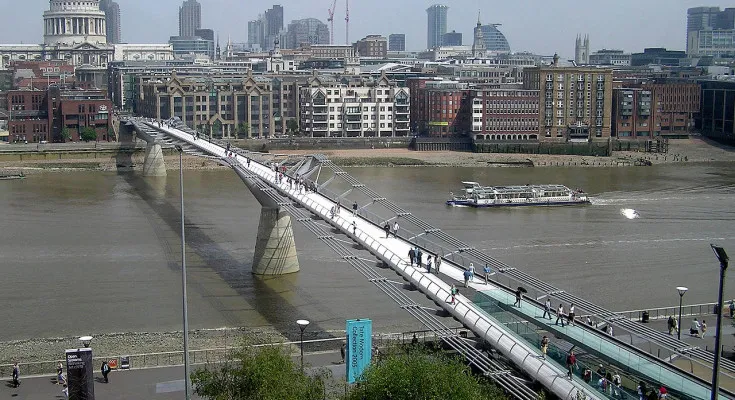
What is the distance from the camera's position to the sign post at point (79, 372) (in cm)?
834

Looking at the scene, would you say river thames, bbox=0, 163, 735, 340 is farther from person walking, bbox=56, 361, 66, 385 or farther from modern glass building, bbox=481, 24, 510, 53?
modern glass building, bbox=481, 24, 510, 53

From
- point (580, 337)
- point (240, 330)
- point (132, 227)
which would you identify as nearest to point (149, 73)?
point (132, 227)

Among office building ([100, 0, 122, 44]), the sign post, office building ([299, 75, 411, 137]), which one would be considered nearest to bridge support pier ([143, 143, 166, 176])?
office building ([299, 75, 411, 137])

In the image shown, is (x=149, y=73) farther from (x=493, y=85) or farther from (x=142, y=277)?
(x=142, y=277)

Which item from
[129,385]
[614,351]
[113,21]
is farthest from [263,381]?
[113,21]

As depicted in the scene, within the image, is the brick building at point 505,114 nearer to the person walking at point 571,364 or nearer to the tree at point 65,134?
the tree at point 65,134

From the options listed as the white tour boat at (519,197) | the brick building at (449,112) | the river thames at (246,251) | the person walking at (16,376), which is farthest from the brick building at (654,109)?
the person walking at (16,376)

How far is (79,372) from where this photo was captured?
838cm

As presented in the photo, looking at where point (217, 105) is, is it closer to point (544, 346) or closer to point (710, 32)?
point (544, 346)

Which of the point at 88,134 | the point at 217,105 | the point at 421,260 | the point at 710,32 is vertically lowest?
the point at 88,134

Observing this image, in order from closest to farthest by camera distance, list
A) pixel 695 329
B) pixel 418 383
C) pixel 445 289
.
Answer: pixel 418 383
pixel 445 289
pixel 695 329

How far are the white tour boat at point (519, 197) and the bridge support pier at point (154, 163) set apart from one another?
33.9 feet

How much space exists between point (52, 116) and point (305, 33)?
9555 cm

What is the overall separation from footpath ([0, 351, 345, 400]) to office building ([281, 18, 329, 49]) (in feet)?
389
